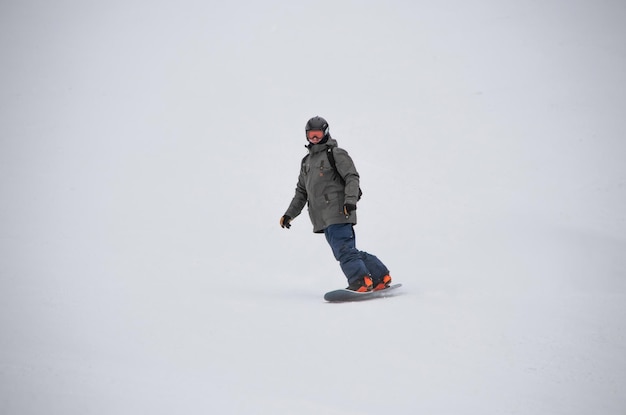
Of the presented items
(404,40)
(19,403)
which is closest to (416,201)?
(19,403)

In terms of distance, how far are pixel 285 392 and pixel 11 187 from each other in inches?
333

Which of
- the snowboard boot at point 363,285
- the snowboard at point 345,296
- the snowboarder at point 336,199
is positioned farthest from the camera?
the snowboarder at point 336,199

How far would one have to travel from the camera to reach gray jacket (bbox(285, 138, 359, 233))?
575 centimetres

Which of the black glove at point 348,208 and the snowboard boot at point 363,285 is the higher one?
the black glove at point 348,208

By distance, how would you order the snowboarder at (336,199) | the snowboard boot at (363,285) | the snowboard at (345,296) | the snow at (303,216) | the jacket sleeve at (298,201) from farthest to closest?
the jacket sleeve at (298,201), the snowboarder at (336,199), the snowboard boot at (363,285), the snowboard at (345,296), the snow at (303,216)

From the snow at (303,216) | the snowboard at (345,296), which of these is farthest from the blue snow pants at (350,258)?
the snow at (303,216)

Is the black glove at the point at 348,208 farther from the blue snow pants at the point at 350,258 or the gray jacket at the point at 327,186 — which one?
the blue snow pants at the point at 350,258

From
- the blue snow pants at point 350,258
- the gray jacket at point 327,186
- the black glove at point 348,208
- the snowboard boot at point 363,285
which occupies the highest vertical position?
the gray jacket at point 327,186

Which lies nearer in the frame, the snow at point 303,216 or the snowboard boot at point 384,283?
the snow at point 303,216

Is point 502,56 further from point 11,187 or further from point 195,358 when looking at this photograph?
point 195,358

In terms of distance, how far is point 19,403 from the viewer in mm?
3369

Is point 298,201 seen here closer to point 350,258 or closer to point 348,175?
point 348,175

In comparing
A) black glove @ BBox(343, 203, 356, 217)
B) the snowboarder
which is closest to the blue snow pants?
the snowboarder

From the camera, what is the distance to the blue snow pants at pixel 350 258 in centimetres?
564
